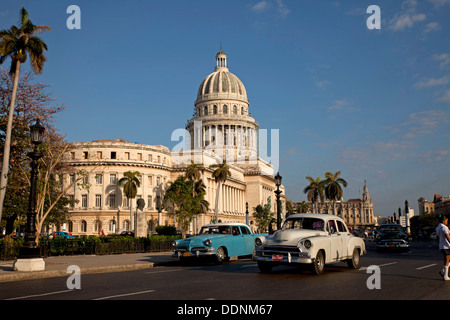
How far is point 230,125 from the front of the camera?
13700 cm

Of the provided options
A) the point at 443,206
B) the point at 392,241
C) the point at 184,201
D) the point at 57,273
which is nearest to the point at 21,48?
the point at 57,273

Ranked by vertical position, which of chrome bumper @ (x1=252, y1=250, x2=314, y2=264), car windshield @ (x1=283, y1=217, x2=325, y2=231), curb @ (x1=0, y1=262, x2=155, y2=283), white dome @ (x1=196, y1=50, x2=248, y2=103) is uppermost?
white dome @ (x1=196, y1=50, x2=248, y2=103)

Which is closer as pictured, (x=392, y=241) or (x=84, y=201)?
(x=392, y=241)

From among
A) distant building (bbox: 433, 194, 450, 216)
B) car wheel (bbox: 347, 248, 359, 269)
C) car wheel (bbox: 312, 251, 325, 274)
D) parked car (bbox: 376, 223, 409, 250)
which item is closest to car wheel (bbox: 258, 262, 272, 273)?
car wheel (bbox: 312, 251, 325, 274)

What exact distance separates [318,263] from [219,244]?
22.0 feet

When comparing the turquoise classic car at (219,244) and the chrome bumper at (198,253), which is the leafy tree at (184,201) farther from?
the chrome bumper at (198,253)

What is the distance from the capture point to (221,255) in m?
20.1

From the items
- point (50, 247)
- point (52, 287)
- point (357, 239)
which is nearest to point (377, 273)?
point (357, 239)

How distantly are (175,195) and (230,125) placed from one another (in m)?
71.8

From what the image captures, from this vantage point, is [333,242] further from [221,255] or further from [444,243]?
[221,255]

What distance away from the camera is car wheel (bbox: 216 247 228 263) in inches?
781

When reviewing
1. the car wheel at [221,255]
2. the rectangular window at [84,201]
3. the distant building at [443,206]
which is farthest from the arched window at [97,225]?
the distant building at [443,206]

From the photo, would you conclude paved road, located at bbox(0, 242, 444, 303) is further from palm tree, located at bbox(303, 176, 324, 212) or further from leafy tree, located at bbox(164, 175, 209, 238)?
palm tree, located at bbox(303, 176, 324, 212)
